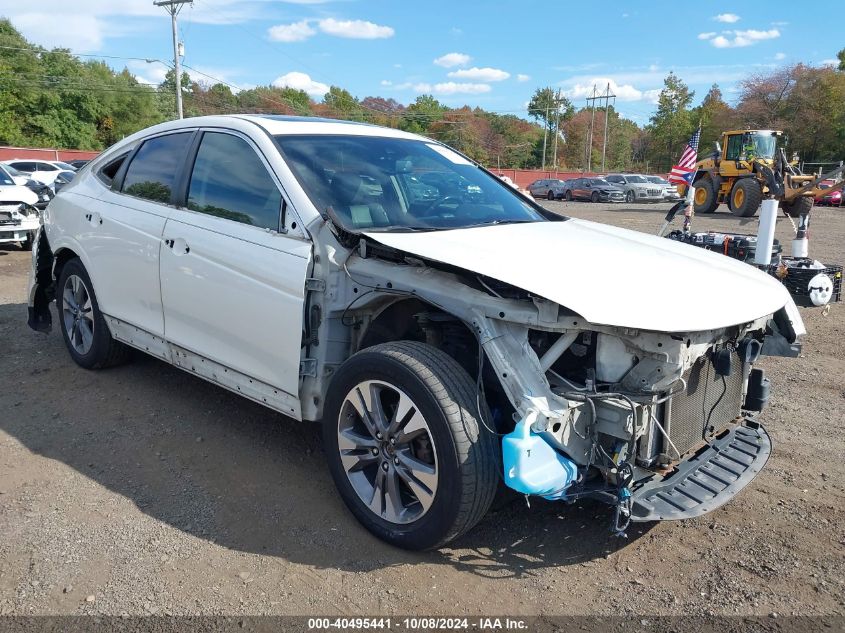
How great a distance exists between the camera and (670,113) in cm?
6656

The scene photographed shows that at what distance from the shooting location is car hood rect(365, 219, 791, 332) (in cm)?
261

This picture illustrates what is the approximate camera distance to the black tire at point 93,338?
4.89 meters

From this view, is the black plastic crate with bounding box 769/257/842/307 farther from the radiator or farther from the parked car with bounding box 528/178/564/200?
the parked car with bounding box 528/178/564/200

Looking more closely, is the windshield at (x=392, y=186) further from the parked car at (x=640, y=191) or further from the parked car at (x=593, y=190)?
the parked car at (x=593, y=190)

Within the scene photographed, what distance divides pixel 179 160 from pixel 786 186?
1848cm

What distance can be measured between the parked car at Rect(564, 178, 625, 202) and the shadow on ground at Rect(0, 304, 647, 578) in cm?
3115

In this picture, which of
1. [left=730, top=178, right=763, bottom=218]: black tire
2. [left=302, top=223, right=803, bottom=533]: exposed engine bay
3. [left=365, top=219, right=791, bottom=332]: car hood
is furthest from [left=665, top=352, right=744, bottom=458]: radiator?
[left=730, top=178, right=763, bottom=218]: black tire

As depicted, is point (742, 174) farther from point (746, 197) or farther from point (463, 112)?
point (463, 112)

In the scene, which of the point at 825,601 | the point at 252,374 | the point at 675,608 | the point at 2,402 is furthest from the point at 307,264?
the point at 2,402

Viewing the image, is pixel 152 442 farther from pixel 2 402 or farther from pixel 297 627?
pixel 297 627

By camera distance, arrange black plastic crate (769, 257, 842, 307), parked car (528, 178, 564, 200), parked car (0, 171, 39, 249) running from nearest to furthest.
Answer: black plastic crate (769, 257, 842, 307)
parked car (0, 171, 39, 249)
parked car (528, 178, 564, 200)

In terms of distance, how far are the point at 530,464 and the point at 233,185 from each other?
230cm

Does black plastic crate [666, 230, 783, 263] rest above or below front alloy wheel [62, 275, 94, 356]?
above

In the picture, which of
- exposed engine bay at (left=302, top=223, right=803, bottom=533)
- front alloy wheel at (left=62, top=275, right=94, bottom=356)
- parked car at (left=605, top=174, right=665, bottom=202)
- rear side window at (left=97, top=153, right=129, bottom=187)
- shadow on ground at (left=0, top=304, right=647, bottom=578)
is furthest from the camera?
parked car at (left=605, top=174, right=665, bottom=202)
